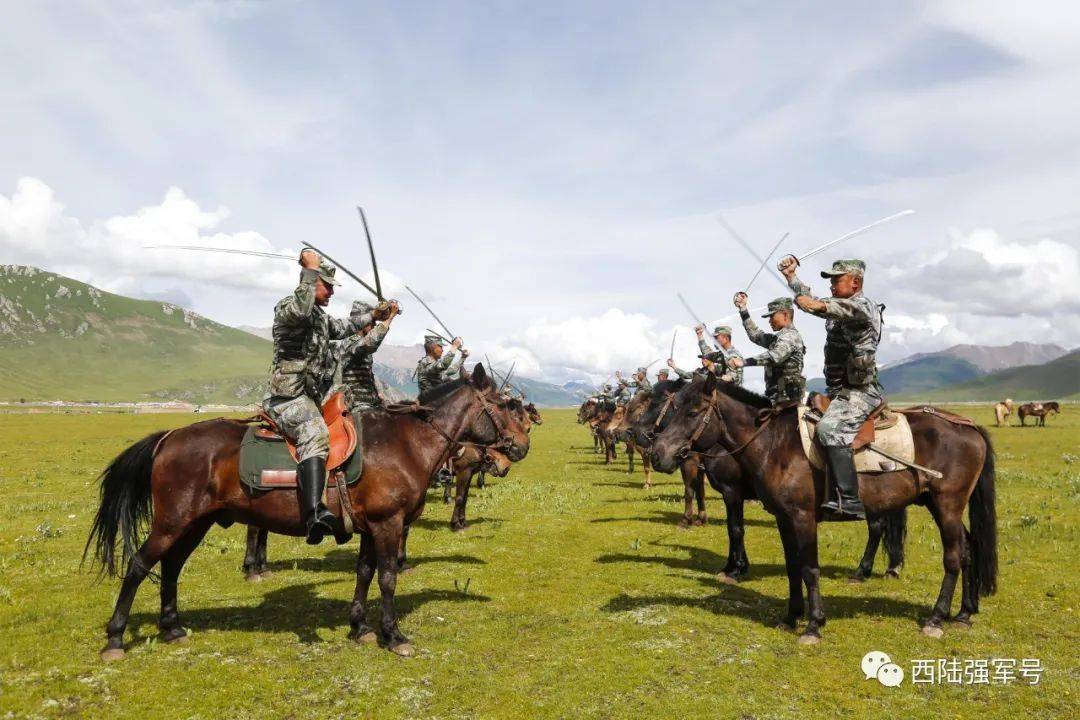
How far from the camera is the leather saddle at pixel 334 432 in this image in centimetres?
809

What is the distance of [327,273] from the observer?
847 cm

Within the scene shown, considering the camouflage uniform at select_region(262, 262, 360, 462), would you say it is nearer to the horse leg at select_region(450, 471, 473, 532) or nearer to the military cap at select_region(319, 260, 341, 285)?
the military cap at select_region(319, 260, 341, 285)

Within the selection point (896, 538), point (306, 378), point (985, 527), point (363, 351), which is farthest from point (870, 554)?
point (306, 378)

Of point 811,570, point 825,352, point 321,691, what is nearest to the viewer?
point 321,691

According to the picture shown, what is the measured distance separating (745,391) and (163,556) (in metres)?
8.73

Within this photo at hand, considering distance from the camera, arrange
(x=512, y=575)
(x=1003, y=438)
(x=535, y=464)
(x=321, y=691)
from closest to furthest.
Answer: (x=321, y=691), (x=512, y=575), (x=535, y=464), (x=1003, y=438)

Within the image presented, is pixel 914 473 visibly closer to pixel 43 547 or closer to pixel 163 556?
pixel 163 556

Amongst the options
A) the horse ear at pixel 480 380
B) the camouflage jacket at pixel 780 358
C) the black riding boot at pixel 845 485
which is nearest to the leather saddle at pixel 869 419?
the black riding boot at pixel 845 485

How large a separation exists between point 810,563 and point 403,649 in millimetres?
5813

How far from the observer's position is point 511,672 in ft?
25.2

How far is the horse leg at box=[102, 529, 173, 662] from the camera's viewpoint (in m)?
7.77

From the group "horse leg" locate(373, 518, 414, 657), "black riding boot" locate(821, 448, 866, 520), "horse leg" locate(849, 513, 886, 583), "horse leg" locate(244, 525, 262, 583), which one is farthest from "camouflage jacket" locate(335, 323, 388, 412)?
"horse leg" locate(849, 513, 886, 583)

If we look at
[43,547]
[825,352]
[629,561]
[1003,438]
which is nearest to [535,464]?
[629,561]

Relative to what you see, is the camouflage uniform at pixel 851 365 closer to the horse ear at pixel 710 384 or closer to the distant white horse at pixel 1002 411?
the horse ear at pixel 710 384
